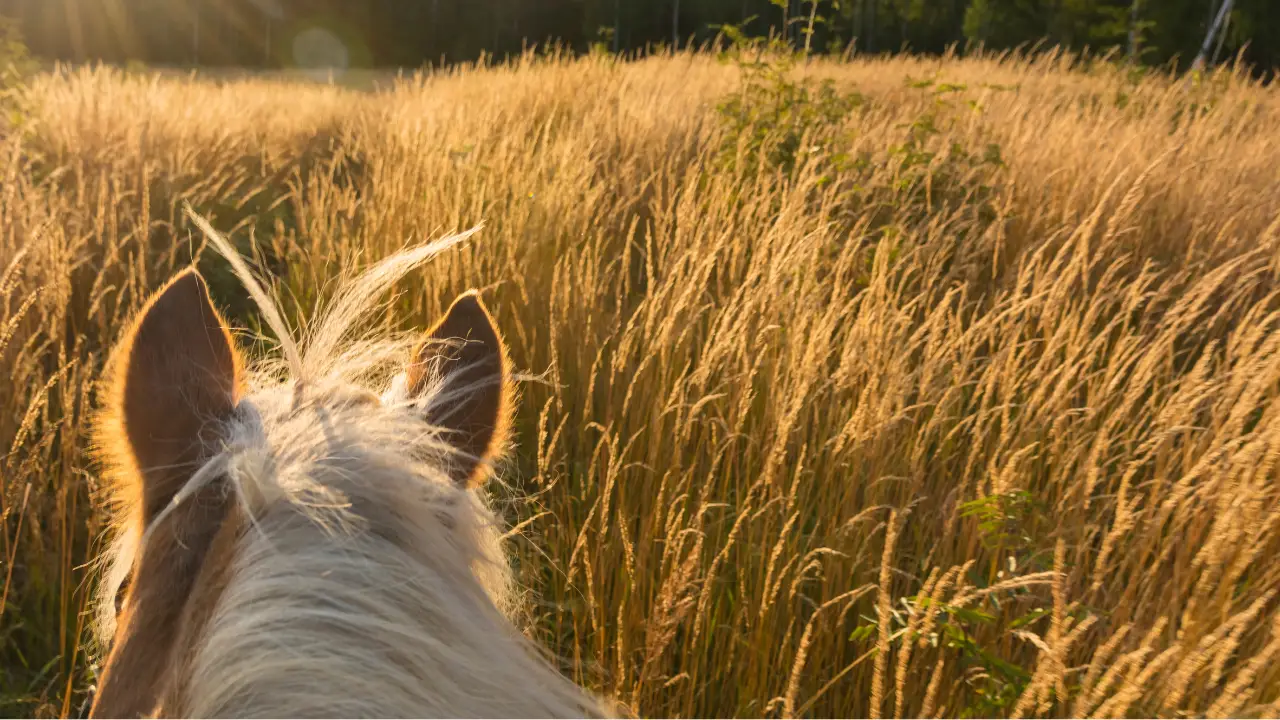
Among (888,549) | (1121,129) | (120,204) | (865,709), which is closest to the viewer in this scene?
(888,549)

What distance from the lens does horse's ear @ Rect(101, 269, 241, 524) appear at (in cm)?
81

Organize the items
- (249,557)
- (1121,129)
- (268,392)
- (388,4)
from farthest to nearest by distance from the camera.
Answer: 1. (388,4)
2. (1121,129)
3. (268,392)
4. (249,557)

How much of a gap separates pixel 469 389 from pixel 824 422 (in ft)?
5.38

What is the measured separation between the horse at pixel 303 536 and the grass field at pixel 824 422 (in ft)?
2.14

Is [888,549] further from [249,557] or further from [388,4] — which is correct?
[388,4]

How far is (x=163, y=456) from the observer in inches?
32.3

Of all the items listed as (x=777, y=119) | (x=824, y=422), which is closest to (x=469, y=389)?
(x=824, y=422)

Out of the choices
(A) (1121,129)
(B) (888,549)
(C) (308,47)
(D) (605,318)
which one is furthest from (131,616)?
(C) (308,47)

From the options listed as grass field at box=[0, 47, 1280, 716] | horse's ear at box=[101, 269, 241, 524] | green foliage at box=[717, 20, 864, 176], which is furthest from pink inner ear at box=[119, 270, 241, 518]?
green foliage at box=[717, 20, 864, 176]

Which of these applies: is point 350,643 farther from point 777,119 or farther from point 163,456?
point 777,119

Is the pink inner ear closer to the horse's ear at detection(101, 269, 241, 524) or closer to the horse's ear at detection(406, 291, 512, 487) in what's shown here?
the horse's ear at detection(101, 269, 241, 524)

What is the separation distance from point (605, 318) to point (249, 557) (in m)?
2.39

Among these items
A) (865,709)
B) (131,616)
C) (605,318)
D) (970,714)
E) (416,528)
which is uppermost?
(416,528)

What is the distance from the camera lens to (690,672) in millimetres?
1880
